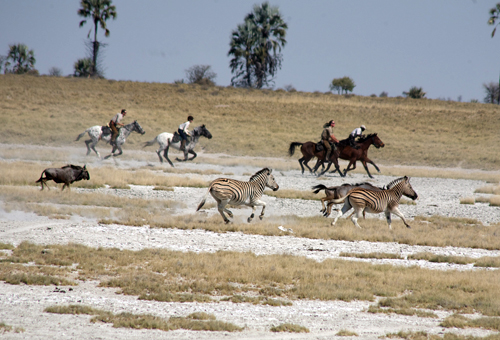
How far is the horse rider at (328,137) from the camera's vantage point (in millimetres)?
26000

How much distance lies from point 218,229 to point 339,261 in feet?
11.7

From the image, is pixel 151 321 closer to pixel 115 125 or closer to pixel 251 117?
pixel 115 125

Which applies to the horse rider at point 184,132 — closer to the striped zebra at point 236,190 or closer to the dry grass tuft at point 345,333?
the striped zebra at point 236,190

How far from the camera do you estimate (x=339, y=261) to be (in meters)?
10.7

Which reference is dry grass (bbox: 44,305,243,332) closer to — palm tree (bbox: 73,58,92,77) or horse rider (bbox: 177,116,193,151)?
horse rider (bbox: 177,116,193,151)

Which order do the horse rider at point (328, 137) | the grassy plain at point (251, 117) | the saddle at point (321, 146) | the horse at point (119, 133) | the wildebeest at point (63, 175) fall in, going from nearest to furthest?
the wildebeest at point (63, 175), the horse rider at point (328, 137), the saddle at point (321, 146), the horse at point (119, 133), the grassy plain at point (251, 117)

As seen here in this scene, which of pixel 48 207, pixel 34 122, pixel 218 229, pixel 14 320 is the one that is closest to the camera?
pixel 14 320

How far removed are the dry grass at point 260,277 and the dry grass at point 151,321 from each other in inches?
36.5

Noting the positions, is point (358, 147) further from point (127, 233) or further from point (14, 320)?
point (14, 320)

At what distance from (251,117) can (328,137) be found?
31686mm

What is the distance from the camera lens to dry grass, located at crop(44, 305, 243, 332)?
6.80 m

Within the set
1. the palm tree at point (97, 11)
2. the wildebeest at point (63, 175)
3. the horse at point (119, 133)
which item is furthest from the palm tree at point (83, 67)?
the wildebeest at point (63, 175)

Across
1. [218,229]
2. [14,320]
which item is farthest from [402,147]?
[14,320]

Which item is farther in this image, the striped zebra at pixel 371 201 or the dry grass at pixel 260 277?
the striped zebra at pixel 371 201
